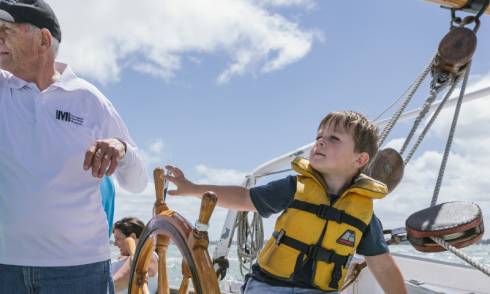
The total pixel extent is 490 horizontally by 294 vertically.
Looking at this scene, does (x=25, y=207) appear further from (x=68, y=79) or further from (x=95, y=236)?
(x=68, y=79)

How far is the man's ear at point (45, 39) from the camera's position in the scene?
1.62 metres

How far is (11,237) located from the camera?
1521 millimetres

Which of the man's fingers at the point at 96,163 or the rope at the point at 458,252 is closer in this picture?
the man's fingers at the point at 96,163

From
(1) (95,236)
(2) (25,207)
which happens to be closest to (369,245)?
(1) (95,236)

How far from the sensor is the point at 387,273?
1917 millimetres

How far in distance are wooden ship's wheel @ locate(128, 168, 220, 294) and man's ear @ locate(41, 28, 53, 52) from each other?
0.49 m

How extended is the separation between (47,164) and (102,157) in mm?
252

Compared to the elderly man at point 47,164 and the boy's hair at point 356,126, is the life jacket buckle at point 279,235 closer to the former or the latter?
the boy's hair at point 356,126

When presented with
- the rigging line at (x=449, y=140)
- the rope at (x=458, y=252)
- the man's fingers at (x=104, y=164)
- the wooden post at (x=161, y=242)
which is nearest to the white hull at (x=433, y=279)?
the rigging line at (x=449, y=140)

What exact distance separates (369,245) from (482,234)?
0.46 metres

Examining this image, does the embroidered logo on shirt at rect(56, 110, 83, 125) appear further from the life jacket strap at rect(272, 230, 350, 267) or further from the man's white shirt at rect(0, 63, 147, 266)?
the life jacket strap at rect(272, 230, 350, 267)

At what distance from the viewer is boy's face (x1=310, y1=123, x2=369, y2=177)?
1.89 m

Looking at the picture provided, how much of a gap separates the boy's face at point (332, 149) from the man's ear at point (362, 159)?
2 cm

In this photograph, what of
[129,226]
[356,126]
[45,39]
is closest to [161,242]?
[45,39]
